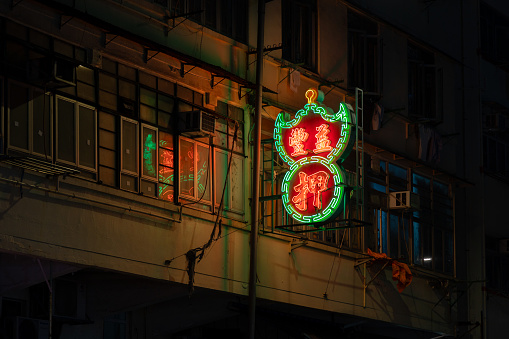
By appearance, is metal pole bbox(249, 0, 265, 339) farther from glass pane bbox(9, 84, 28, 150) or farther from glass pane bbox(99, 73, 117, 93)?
glass pane bbox(9, 84, 28, 150)

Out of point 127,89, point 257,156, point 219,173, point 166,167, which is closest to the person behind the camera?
point 127,89

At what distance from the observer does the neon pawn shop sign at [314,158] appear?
18516 mm

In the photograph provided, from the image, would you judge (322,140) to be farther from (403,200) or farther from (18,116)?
(18,116)

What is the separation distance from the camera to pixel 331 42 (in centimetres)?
2255

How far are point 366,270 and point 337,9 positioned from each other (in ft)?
19.9

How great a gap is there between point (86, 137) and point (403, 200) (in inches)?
380

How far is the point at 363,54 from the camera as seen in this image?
23859 millimetres

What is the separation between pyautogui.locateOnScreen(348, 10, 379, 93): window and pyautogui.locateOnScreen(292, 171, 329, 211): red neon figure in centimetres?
504

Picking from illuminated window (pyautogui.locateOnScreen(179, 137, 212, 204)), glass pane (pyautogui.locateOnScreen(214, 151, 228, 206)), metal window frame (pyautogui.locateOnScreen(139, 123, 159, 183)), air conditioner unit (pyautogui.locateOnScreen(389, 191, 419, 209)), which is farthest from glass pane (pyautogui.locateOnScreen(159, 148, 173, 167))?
air conditioner unit (pyautogui.locateOnScreen(389, 191, 419, 209))

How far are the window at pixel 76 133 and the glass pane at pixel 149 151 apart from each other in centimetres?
130

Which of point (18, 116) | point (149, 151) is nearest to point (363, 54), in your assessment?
point (149, 151)

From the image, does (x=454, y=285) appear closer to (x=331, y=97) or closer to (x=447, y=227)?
(x=447, y=227)

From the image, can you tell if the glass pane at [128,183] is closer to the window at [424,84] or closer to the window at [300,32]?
the window at [300,32]

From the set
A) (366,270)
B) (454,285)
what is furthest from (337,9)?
(454,285)
